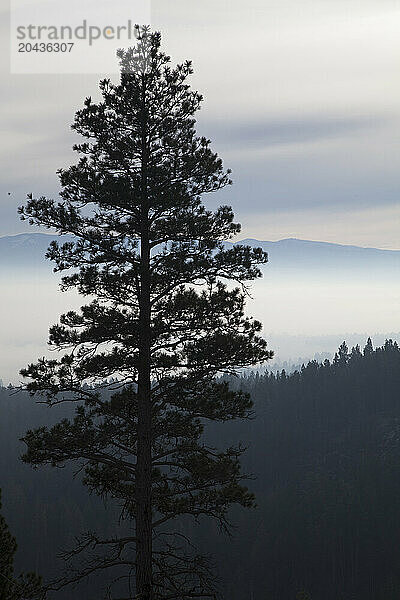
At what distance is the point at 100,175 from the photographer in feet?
52.9

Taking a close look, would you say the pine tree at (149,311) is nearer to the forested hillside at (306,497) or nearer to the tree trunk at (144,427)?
the tree trunk at (144,427)

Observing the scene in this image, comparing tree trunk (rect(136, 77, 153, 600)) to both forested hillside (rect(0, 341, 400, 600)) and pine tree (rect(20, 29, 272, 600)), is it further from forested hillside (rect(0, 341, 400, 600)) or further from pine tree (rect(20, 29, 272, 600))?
forested hillside (rect(0, 341, 400, 600))

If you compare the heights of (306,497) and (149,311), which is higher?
(149,311)


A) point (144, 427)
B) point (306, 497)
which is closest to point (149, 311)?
point (144, 427)

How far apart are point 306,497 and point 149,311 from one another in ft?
464

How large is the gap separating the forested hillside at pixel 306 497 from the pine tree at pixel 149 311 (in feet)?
364

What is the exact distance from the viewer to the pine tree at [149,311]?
15719 millimetres

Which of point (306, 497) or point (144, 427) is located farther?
point (306, 497)

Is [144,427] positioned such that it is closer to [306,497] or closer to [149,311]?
[149,311]

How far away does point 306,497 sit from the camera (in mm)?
148625

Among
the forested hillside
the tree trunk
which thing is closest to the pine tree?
the tree trunk

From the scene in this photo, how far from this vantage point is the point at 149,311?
16219 millimetres

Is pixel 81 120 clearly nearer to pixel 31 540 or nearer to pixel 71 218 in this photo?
pixel 71 218

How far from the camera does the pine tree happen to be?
51.6 ft
